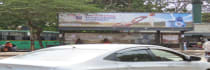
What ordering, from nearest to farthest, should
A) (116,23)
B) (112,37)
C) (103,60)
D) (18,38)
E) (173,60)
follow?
(103,60) → (173,60) → (116,23) → (112,37) → (18,38)

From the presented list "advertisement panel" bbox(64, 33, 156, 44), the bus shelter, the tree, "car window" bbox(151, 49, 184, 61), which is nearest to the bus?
"advertisement panel" bbox(64, 33, 156, 44)

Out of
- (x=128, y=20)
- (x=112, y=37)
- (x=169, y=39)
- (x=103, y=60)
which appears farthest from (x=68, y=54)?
(x=169, y=39)

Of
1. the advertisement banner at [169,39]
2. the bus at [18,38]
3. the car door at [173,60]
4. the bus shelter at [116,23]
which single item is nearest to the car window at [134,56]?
the car door at [173,60]

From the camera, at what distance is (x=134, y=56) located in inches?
200

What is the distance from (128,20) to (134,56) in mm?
20157

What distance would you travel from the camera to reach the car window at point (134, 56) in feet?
15.9

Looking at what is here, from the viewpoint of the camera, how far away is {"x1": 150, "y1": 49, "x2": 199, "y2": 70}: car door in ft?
18.2

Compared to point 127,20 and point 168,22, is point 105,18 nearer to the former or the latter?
point 127,20

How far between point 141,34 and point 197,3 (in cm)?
1199

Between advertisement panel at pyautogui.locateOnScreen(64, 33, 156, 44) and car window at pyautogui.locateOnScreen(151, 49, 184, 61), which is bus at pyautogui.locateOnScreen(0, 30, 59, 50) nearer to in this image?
advertisement panel at pyautogui.locateOnScreen(64, 33, 156, 44)

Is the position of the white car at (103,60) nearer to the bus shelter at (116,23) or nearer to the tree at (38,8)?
the tree at (38,8)

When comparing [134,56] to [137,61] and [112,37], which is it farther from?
[112,37]

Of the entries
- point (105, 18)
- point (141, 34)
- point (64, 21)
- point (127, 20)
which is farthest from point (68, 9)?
point (141, 34)

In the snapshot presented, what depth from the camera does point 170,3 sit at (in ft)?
137
